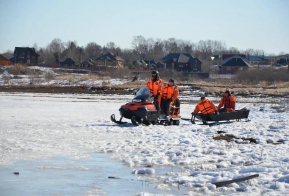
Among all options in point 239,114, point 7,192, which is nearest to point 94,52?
point 239,114

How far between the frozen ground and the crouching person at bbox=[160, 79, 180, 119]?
911 millimetres

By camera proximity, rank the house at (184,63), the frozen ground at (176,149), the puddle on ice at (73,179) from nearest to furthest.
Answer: the puddle on ice at (73,179)
the frozen ground at (176,149)
the house at (184,63)

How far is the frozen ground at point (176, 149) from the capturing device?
7629 mm

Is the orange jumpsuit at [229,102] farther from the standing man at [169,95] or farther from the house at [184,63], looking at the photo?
the house at [184,63]

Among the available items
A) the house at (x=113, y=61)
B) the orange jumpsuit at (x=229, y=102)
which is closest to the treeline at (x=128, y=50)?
the house at (x=113, y=61)

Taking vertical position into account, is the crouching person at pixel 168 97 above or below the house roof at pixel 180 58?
below

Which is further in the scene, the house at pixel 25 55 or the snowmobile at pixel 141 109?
the house at pixel 25 55

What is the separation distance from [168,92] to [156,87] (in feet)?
1.76

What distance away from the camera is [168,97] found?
1580cm

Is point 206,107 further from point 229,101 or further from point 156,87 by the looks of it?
point 156,87

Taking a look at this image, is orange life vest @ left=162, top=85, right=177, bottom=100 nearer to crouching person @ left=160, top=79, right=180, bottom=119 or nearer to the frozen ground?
crouching person @ left=160, top=79, right=180, bottom=119

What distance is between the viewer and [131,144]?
37.4ft

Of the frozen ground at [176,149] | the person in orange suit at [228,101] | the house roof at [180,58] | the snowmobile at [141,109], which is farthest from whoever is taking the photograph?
the house roof at [180,58]

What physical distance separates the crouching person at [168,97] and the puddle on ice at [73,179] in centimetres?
668
